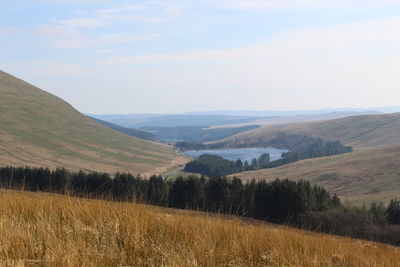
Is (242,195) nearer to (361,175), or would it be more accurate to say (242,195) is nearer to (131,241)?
(131,241)

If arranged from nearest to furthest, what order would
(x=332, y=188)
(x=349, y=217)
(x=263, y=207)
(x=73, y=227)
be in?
(x=73, y=227) < (x=349, y=217) < (x=263, y=207) < (x=332, y=188)

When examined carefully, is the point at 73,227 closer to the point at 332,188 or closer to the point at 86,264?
the point at 86,264

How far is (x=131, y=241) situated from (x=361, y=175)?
172261mm

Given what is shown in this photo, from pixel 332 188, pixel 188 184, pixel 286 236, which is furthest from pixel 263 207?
pixel 332 188

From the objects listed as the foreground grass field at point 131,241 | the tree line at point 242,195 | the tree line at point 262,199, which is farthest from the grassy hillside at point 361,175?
the foreground grass field at point 131,241

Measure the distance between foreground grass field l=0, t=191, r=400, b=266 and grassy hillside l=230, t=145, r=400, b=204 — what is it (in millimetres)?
125429

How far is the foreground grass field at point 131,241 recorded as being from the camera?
19.7 ft

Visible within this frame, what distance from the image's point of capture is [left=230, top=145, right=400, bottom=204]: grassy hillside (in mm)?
136750

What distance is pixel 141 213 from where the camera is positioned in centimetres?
816

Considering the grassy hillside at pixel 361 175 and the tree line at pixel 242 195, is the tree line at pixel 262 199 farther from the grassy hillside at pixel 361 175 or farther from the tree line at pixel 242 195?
the grassy hillside at pixel 361 175

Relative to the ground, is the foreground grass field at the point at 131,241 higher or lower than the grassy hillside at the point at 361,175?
higher

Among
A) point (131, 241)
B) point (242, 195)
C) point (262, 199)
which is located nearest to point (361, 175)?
point (262, 199)

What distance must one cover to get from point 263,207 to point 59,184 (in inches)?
1622

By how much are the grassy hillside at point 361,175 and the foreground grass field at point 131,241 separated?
125m
